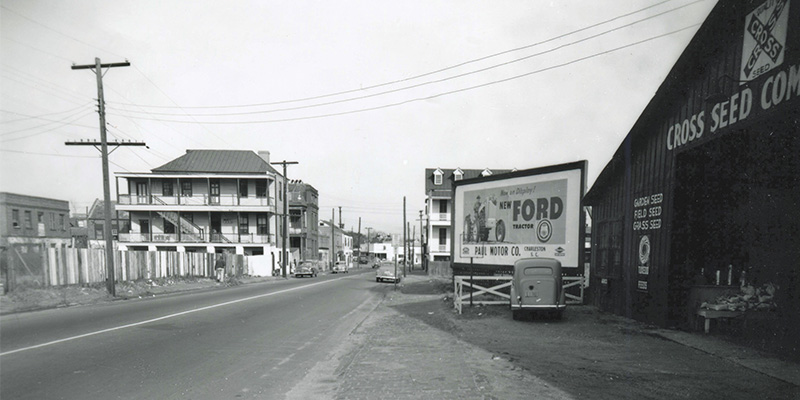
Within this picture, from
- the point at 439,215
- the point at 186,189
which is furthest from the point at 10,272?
the point at 439,215

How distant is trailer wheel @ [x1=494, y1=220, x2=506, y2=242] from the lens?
16938 mm

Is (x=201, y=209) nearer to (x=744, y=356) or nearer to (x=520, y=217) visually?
(x=520, y=217)

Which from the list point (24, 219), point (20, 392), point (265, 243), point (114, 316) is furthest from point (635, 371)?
point (265, 243)

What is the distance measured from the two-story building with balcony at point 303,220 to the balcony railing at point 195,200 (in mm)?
14507

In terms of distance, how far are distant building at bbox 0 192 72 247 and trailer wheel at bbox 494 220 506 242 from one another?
1517cm

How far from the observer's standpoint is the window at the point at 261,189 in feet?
160

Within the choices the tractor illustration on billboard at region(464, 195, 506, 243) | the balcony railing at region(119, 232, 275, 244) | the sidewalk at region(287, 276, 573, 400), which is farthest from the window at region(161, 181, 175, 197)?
the sidewalk at region(287, 276, 573, 400)

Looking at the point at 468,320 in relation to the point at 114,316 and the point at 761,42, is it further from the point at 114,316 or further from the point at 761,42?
the point at 114,316

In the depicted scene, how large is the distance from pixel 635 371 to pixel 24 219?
18768mm

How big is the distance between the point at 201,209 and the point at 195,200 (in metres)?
1.51

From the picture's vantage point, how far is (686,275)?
403 inches

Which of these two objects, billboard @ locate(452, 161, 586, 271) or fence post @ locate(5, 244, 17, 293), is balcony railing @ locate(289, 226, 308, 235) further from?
billboard @ locate(452, 161, 586, 271)

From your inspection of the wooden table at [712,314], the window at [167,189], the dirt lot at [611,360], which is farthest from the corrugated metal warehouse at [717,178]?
the window at [167,189]

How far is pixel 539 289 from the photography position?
1193 cm
